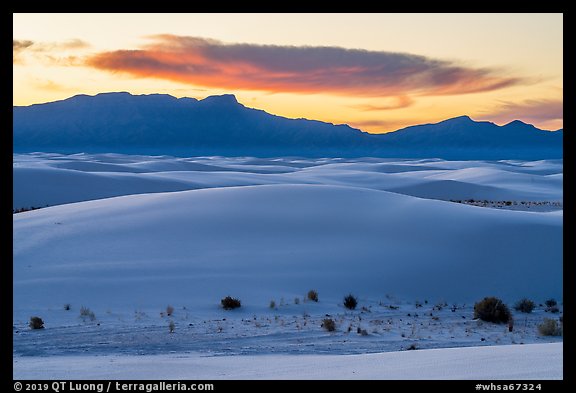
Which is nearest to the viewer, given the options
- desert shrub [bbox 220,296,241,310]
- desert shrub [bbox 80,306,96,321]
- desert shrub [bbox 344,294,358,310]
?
desert shrub [bbox 80,306,96,321]

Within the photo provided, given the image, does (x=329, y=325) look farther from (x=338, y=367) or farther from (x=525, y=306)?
(x=525, y=306)

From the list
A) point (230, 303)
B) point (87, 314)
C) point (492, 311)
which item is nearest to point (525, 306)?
point (492, 311)

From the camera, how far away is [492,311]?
11469 mm

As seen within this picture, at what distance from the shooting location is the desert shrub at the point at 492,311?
1139 cm

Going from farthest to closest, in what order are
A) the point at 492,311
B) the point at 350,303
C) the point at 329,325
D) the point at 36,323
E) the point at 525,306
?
the point at 525,306, the point at 350,303, the point at 492,311, the point at 329,325, the point at 36,323

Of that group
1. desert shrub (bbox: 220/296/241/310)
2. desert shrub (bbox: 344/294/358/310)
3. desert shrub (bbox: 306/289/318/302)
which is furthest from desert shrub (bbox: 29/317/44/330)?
desert shrub (bbox: 344/294/358/310)

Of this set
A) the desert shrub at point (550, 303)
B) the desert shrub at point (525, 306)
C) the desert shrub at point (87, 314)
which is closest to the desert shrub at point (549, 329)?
the desert shrub at point (525, 306)

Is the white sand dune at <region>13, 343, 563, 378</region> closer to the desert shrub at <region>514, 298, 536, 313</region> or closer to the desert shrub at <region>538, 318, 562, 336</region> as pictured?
the desert shrub at <region>538, 318, 562, 336</region>

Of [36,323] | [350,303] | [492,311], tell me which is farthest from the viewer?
[350,303]

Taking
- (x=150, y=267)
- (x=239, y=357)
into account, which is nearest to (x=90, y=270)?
(x=150, y=267)

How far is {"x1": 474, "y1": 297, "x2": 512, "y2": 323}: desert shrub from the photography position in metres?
11.4

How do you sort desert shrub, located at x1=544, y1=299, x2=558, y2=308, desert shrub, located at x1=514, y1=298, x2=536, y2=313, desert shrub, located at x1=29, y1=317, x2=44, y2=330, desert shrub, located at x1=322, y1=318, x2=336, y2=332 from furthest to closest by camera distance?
1. desert shrub, located at x1=544, y1=299, x2=558, y2=308
2. desert shrub, located at x1=514, y1=298, x2=536, y2=313
3. desert shrub, located at x1=322, y1=318, x2=336, y2=332
4. desert shrub, located at x1=29, y1=317, x2=44, y2=330
